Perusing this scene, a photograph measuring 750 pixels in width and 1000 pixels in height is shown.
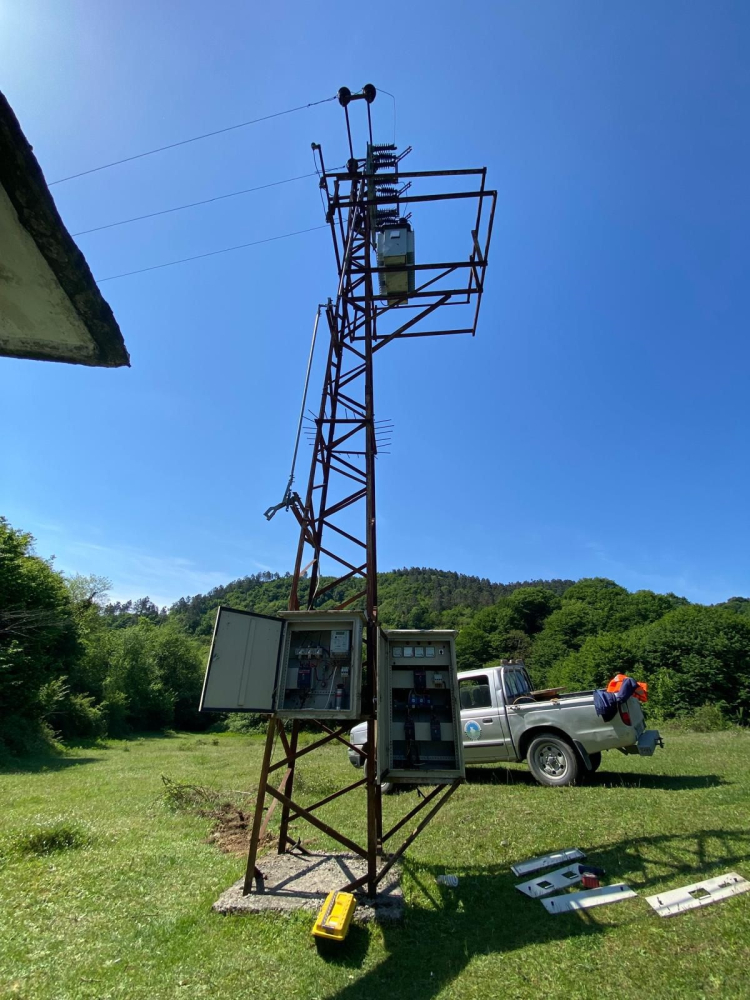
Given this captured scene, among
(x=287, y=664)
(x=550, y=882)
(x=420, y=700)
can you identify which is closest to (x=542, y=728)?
(x=420, y=700)

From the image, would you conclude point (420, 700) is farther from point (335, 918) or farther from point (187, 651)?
point (187, 651)

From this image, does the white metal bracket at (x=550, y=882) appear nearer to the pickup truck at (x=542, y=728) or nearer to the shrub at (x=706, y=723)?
the pickup truck at (x=542, y=728)

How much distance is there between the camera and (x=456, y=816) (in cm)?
649

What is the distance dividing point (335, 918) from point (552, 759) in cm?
535

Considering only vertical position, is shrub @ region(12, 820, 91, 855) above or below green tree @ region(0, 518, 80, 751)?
below

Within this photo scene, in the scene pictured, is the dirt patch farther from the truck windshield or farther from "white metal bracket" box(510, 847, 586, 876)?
the truck windshield

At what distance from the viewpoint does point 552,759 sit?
7.86 m

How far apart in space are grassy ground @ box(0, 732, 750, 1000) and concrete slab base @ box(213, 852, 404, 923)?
0.16m

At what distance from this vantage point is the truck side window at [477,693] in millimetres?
8641

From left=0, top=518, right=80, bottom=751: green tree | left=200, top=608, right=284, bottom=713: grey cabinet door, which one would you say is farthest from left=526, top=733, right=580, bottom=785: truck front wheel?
left=0, top=518, right=80, bottom=751: green tree

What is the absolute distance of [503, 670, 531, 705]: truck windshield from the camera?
28.2ft

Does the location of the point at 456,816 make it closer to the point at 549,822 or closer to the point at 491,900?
the point at 549,822

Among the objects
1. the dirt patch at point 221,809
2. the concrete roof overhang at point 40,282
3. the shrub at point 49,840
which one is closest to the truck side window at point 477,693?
the dirt patch at point 221,809

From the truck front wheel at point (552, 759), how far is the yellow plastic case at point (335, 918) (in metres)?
4.92
